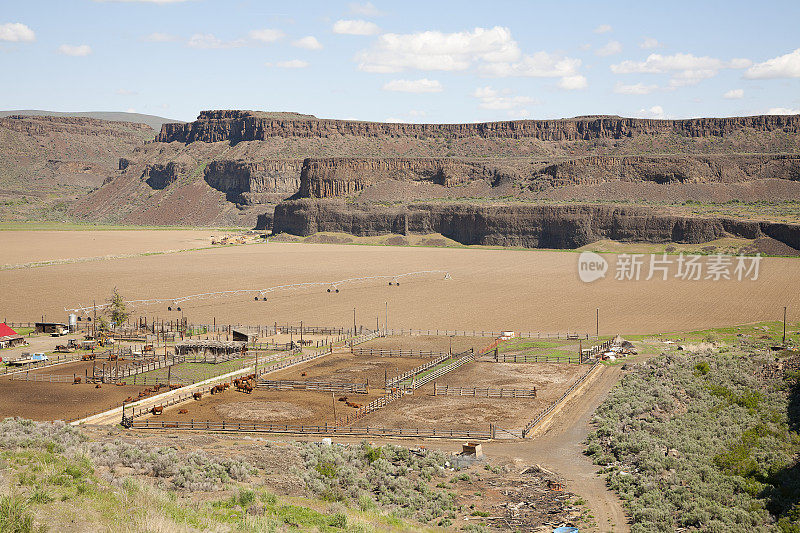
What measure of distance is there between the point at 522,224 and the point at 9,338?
353 feet

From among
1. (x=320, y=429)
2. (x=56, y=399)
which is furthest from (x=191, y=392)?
(x=320, y=429)

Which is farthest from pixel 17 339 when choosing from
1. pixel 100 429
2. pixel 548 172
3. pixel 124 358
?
pixel 548 172

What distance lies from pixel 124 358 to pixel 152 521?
40518mm

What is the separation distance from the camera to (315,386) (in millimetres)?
47188

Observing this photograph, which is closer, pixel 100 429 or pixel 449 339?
pixel 100 429

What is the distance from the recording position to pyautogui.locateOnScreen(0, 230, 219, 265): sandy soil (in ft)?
438

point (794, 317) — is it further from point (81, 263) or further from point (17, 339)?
point (81, 263)

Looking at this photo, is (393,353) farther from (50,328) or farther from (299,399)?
(50,328)

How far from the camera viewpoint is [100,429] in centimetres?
3553

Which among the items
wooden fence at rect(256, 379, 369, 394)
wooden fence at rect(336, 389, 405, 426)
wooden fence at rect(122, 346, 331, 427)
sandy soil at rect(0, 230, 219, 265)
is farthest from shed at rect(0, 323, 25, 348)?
sandy soil at rect(0, 230, 219, 265)

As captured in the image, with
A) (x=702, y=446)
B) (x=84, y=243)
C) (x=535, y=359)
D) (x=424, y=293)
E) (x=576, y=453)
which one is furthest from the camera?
(x=84, y=243)

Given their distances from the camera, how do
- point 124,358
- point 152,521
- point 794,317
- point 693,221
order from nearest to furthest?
point 152,521 < point 124,358 < point 794,317 < point 693,221

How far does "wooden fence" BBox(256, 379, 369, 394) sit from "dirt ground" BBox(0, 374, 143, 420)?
23.2 feet

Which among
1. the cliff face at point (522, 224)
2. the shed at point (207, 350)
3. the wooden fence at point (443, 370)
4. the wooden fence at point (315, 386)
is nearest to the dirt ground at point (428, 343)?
the wooden fence at point (443, 370)
